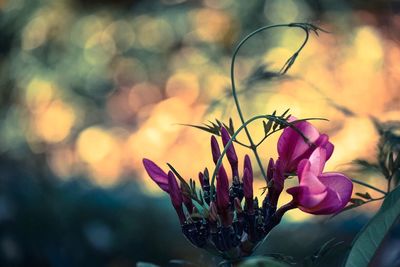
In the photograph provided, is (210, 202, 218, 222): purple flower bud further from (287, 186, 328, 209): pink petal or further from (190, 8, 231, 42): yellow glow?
(190, 8, 231, 42): yellow glow

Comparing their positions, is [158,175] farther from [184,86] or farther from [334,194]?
[184,86]

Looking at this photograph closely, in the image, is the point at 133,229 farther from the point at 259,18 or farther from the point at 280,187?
the point at 280,187

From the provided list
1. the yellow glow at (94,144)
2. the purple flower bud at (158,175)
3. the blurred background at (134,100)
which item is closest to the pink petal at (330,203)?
the purple flower bud at (158,175)

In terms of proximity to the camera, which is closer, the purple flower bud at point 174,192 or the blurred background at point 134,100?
the purple flower bud at point 174,192

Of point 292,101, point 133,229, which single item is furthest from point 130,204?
point 292,101

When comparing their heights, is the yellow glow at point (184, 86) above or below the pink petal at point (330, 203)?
above

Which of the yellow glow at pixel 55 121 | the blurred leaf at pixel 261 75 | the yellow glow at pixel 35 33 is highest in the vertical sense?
the yellow glow at pixel 35 33

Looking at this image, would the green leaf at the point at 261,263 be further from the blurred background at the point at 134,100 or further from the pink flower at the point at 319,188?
the blurred background at the point at 134,100
